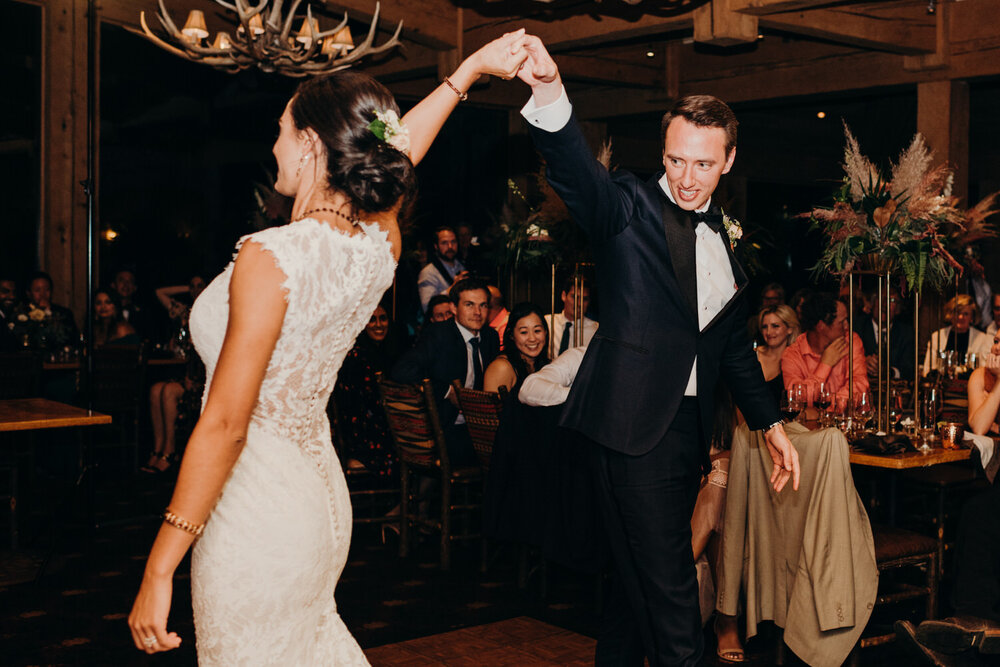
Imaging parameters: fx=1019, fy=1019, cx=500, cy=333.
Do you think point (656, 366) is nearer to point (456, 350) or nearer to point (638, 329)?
point (638, 329)

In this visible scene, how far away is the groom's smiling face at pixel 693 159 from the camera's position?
225 centimetres

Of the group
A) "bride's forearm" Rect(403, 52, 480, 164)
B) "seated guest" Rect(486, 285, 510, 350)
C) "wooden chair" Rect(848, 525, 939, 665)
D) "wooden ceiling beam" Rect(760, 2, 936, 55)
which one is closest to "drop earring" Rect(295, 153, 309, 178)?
"bride's forearm" Rect(403, 52, 480, 164)

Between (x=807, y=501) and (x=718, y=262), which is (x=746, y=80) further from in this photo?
(x=718, y=262)

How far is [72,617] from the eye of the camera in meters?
4.13

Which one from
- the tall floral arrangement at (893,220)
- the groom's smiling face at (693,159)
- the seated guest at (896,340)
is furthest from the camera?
the seated guest at (896,340)

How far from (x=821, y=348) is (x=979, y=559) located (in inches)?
92.8

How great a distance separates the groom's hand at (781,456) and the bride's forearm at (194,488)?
4.91ft

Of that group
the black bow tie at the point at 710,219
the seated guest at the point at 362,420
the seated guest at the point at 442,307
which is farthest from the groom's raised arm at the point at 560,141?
the seated guest at the point at 442,307

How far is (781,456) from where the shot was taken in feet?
8.39

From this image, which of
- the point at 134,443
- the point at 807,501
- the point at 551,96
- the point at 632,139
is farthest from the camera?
the point at 632,139

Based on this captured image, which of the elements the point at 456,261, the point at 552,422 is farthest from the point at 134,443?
the point at 552,422

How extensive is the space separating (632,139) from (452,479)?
29.7 feet

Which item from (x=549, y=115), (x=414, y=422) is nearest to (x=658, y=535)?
(x=549, y=115)

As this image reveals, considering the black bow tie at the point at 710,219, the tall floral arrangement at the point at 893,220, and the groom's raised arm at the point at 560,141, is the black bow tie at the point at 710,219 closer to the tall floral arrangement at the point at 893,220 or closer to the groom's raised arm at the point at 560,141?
the groom's raised arm at the point at 560,141
